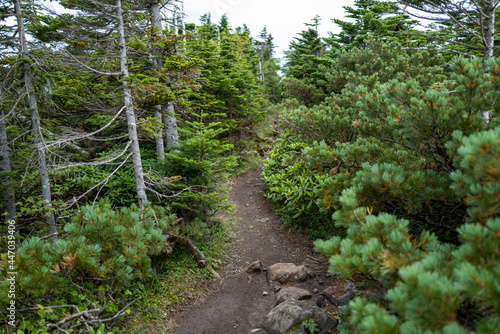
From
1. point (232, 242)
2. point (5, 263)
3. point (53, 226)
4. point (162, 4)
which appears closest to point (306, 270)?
point (232, 242)

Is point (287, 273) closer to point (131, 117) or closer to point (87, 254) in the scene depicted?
point (87, 254)

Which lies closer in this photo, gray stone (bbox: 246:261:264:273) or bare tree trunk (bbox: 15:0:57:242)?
bare tree trunk (bbox: 15:0:57:242)

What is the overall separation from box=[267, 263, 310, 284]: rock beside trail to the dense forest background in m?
1.53

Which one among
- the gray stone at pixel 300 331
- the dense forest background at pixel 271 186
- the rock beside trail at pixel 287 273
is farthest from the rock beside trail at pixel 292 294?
the dense forest background at pixel 271 186

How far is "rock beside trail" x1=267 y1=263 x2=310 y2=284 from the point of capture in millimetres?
5700

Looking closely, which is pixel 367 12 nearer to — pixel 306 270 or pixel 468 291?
pixel 306 270

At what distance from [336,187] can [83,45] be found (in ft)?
19.7

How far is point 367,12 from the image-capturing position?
594 inches

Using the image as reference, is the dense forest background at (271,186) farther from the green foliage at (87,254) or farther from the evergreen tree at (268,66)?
the evergreen tree at (268,66)

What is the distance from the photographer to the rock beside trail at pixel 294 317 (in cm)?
412

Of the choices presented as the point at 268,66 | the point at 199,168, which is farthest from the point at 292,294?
the point at 268,66

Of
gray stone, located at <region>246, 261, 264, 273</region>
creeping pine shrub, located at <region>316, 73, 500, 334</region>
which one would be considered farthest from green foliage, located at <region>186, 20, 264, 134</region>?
creeping pine shrub, located at <region>316, 73, 500, 334</region>

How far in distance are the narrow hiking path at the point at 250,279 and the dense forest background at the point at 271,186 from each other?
0.53m

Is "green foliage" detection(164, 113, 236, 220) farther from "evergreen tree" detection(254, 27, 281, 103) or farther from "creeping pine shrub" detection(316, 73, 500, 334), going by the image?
"evergreen tree" detection(254, 27, 281, 103)
